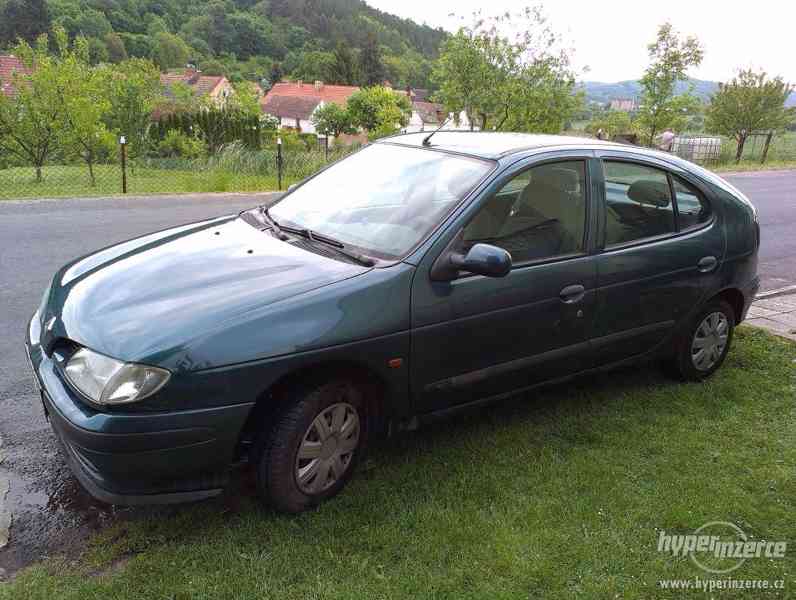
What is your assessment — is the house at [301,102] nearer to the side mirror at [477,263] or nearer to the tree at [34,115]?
the tree at [34,115]

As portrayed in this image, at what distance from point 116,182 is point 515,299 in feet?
54.0

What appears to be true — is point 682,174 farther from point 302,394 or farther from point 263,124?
point 263,124

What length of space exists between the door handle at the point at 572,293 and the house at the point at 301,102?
82448 mm

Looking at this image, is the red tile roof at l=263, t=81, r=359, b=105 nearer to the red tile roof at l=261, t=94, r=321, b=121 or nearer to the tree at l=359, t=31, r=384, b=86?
the red tile roof at l=261, t=94, r=321, b=121

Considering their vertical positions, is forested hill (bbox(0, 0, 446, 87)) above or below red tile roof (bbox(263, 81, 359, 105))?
above

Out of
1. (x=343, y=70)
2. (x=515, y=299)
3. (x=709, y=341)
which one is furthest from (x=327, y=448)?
(x=343, y=70)

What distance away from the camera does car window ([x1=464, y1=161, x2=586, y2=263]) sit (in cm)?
341

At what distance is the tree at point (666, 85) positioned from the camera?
72.7ft

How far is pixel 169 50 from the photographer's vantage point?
318 ft

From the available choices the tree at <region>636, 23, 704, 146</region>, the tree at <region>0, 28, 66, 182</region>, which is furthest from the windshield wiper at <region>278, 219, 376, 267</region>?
the tree at <region>636, 23, 704, 146</region>

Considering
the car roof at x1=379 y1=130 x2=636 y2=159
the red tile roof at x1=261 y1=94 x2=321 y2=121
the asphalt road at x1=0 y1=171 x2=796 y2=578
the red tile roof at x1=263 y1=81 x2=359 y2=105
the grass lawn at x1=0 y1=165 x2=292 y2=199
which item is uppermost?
the car roof at x1=379 y1=130 x2=636 y2=159

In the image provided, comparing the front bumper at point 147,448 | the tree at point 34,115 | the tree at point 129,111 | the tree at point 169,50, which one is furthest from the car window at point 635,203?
the tree at point 169,50

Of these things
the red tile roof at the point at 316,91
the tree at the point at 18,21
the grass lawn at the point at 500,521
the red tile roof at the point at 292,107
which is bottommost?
the red tile roof at the point at 292,107

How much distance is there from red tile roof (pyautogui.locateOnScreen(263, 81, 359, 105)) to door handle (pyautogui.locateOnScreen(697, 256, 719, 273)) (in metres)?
82.1
